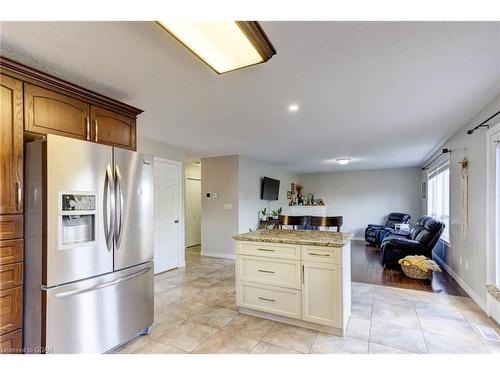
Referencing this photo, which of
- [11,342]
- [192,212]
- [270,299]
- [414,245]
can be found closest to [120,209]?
[11,342]

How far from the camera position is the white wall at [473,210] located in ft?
9.68

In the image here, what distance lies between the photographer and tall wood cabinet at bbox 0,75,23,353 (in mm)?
1709

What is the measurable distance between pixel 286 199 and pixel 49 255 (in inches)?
290

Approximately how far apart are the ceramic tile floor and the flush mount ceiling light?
2264 mm

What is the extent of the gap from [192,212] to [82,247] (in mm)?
5481

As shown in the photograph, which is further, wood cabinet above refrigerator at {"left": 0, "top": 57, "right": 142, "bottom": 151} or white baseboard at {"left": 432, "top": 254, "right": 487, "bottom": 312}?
white baseboard at {"left": 432, "top": 254, "right": 487, "bottom": 312}

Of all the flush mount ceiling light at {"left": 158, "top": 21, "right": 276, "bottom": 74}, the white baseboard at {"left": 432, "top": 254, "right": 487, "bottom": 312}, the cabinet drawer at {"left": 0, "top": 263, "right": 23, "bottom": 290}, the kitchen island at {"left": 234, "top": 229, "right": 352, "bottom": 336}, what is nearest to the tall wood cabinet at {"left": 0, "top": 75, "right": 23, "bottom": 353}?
the cabinet drawer at {"left": 0, "top": 263, "right": 23, "bottom": 290}

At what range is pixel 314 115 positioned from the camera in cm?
314

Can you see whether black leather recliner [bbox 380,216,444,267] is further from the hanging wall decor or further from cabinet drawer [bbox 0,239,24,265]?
cabinet drawer [bbox 0,239,24,265]

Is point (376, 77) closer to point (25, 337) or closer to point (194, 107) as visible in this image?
point (194, 107)

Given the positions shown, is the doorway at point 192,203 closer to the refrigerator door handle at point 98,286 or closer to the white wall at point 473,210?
the refrigerator door handle at point 98,286

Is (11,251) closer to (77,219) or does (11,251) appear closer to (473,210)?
(77,219)
